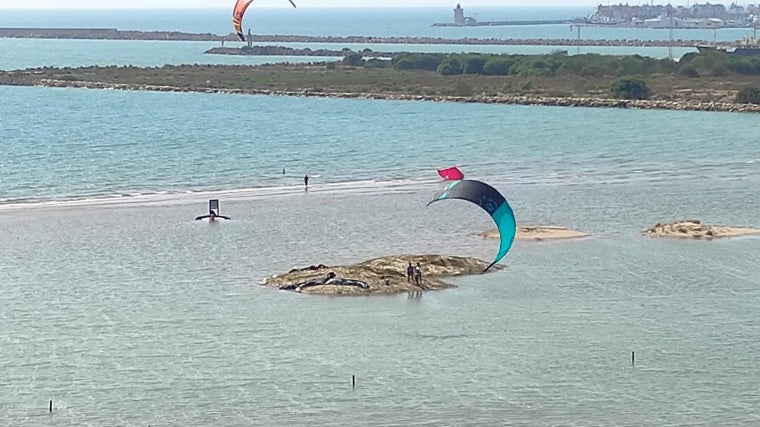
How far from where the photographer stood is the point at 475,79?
376 ft

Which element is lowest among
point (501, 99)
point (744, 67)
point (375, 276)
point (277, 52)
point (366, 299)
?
point (366, 299)

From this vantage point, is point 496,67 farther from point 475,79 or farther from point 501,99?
point 501,99

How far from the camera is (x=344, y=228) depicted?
42.9 meters

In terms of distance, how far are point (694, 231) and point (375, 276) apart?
1228cm

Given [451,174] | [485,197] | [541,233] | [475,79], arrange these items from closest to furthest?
[485,197]
[541,233]
[451,174]
[475,79]

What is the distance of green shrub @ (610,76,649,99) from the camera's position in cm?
9744

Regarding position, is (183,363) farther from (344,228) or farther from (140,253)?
(344,228)

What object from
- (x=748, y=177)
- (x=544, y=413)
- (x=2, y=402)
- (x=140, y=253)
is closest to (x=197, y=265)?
(x=140, y=253)

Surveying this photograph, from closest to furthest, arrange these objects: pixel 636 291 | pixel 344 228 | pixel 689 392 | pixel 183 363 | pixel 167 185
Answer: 1. pixel 689 392
2. pixel 183 363
3. pixel 636 291
4. pixel 344 228
5. pixel 167 185

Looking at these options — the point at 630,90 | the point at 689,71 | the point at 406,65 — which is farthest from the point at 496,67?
the point at 630,90

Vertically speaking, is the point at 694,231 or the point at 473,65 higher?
the point at 473,65

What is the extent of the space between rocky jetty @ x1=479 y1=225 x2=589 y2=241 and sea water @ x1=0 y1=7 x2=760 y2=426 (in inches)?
26.4

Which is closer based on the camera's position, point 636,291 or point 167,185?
point 636,291

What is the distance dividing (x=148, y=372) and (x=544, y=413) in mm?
7514
